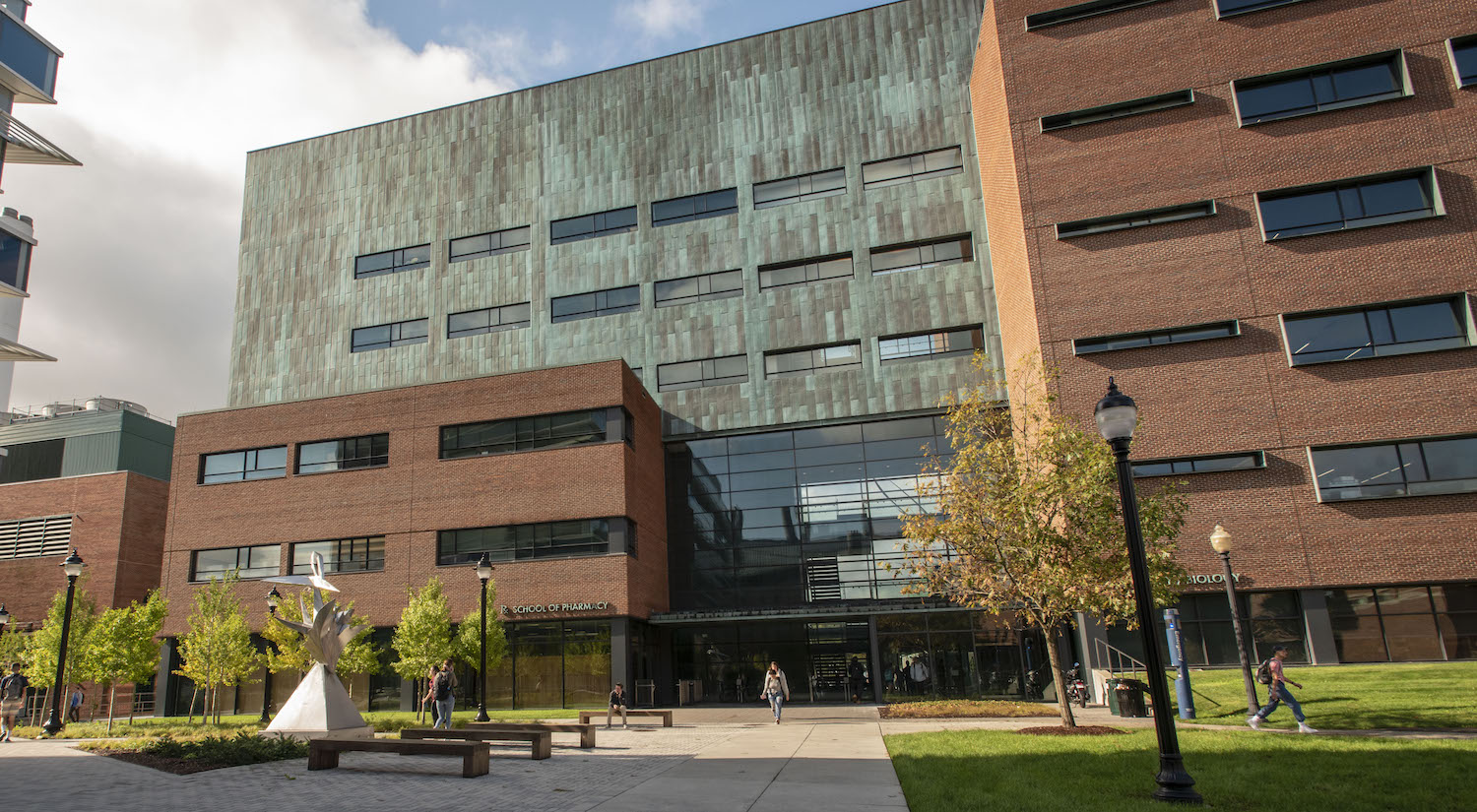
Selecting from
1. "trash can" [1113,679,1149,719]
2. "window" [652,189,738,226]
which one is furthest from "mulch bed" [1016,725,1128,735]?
"window" [652,189,738,226]

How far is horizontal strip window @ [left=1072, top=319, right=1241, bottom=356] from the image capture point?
2930cm

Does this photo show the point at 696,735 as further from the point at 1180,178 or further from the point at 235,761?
the point at 1180,178

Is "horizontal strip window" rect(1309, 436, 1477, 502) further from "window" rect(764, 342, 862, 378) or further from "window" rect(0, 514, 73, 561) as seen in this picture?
"window" rect(0, 514, 73, 561)

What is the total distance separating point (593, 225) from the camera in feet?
138

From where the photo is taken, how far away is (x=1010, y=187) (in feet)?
108

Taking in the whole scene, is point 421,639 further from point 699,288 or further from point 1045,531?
point 1045,531

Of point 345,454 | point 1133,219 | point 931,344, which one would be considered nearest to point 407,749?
point 345,454

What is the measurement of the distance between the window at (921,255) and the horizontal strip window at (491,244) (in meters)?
16.7

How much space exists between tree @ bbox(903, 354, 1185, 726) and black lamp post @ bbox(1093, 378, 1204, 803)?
8632mm

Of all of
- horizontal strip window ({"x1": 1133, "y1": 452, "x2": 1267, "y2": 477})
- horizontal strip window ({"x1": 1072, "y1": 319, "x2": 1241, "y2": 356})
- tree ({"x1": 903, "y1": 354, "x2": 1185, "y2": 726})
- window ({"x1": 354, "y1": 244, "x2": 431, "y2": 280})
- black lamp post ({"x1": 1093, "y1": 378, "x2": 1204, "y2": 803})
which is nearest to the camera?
black lamp post ({"x1": 1093, "y1": 378, "x2": 1204, "y2": 803})

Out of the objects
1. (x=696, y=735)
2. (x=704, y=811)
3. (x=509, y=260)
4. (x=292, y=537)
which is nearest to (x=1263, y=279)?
(x=696, y=735)

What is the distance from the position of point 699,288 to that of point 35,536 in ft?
113

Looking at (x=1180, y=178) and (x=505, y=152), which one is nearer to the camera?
(x=1180, y=178)

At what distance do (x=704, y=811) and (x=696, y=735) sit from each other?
38.7 ft
